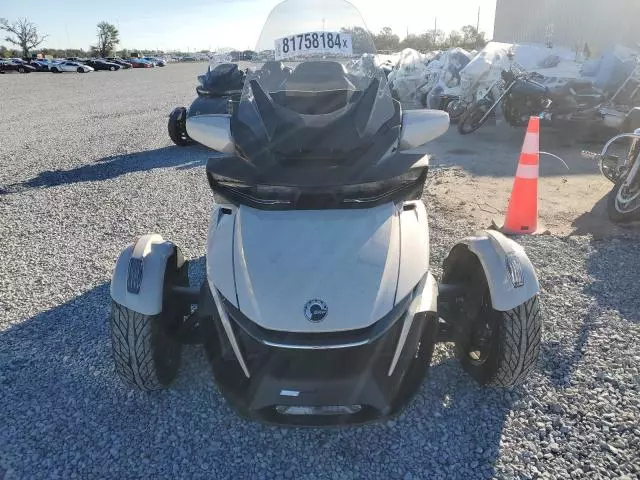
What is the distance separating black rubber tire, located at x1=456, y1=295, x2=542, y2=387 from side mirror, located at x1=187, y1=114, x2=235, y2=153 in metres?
1.66

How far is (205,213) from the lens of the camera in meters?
5.91

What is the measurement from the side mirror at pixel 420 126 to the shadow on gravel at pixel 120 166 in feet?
20.5

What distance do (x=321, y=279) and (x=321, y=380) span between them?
1.37 feet

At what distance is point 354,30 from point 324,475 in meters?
2.81

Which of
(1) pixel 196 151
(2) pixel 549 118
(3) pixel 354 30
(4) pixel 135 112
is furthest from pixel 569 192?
(4) pixel 135 112

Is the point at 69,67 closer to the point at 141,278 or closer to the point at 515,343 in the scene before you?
the point at 141,278

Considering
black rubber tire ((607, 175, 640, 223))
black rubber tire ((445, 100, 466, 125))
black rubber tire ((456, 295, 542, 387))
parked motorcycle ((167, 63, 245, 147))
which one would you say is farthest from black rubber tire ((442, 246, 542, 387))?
black rubber tire ((445, 100, 466, 125))

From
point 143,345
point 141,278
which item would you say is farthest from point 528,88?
point 143,345

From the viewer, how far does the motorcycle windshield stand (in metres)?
2.40

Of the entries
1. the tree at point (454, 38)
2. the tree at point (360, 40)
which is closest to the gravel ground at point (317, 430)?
the tree at point (360, 40)

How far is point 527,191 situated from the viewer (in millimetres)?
5004

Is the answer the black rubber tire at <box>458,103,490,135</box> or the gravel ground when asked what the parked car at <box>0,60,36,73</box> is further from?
the gravel ground

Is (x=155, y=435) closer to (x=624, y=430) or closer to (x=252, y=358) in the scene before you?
(x=252, y=358)

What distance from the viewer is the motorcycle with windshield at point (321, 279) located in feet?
6.75
